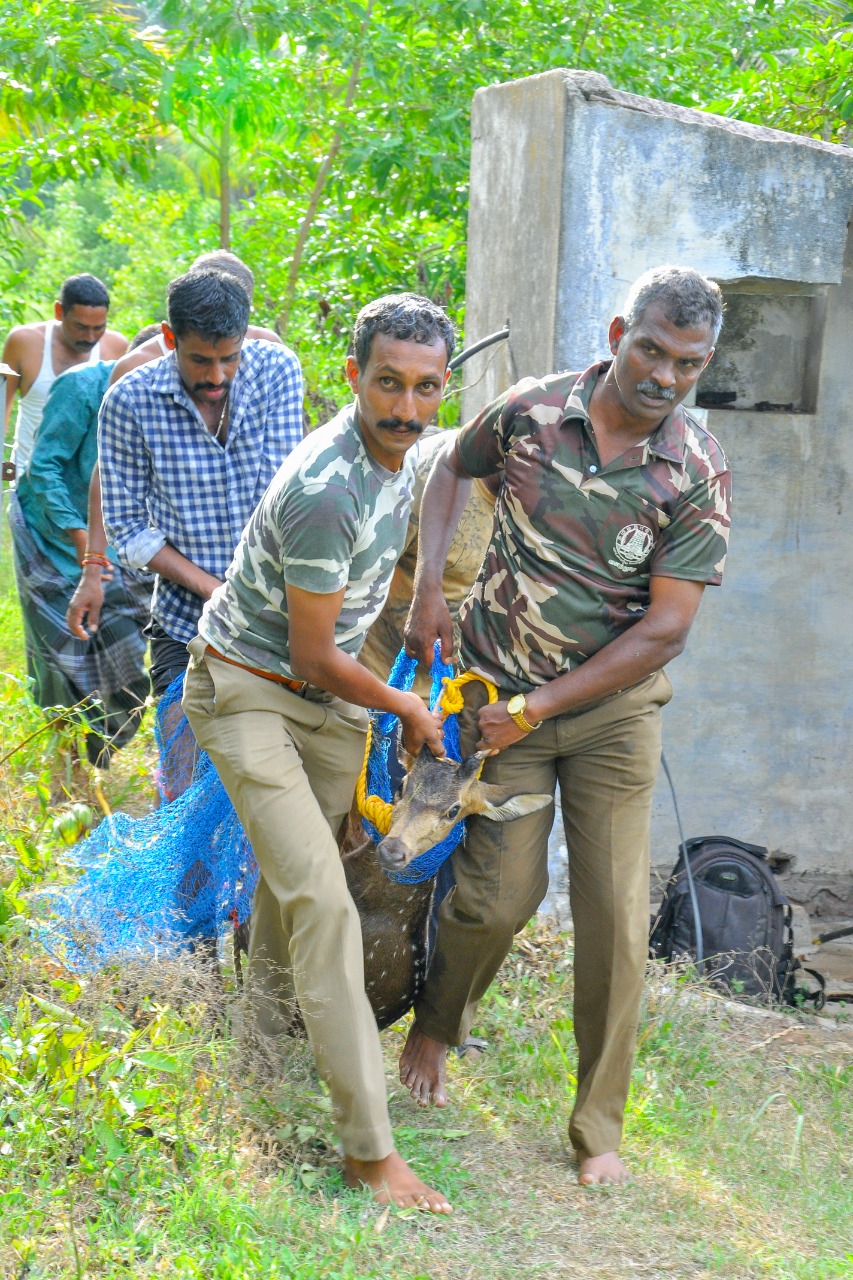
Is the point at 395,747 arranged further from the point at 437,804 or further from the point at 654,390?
the point at 654,390

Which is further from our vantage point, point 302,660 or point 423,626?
point 423,626

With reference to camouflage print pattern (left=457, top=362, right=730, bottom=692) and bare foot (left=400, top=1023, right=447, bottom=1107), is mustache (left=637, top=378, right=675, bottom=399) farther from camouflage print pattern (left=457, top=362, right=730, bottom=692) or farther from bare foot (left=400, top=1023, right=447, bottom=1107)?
bare foot (left=400, top=1023, right=447, bottom=1107)

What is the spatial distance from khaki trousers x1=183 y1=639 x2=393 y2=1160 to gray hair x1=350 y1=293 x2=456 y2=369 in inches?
33.1

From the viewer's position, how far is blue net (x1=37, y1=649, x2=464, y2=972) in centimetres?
362

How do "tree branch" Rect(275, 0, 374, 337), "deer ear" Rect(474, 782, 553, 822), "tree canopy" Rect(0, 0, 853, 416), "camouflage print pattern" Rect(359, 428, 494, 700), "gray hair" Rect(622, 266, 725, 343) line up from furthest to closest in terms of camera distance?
"tree branch" Rect(275, 0, 374, 337) < "tree canopy" Rect(0, 0, 853, 416) < "camouflage print pattern" Rect(359, 428, 494, 700) < "deer ear" Rect(474, 782, 553, 822) < "gray hair" Rect(622, 266, 725, 343)

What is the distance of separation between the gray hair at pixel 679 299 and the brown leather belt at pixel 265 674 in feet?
3.87

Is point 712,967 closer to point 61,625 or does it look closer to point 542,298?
point 542,298

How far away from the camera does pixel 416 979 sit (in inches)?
151

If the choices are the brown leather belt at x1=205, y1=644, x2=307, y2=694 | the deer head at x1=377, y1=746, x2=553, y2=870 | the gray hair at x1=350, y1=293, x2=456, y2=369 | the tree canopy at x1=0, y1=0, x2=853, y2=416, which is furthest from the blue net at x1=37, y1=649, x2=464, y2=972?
the tree canopy at x1=0, y1=0, x2=853, y2=416

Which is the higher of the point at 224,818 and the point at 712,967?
the point at 224,818

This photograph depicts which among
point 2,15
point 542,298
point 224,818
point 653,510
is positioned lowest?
point 224,818

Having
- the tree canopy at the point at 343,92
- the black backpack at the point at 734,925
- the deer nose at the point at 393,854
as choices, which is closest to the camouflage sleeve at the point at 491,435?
the deer nose at the point at 393,854

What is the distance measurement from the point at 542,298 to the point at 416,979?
2460mm

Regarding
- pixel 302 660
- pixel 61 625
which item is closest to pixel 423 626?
pixel 302 660
